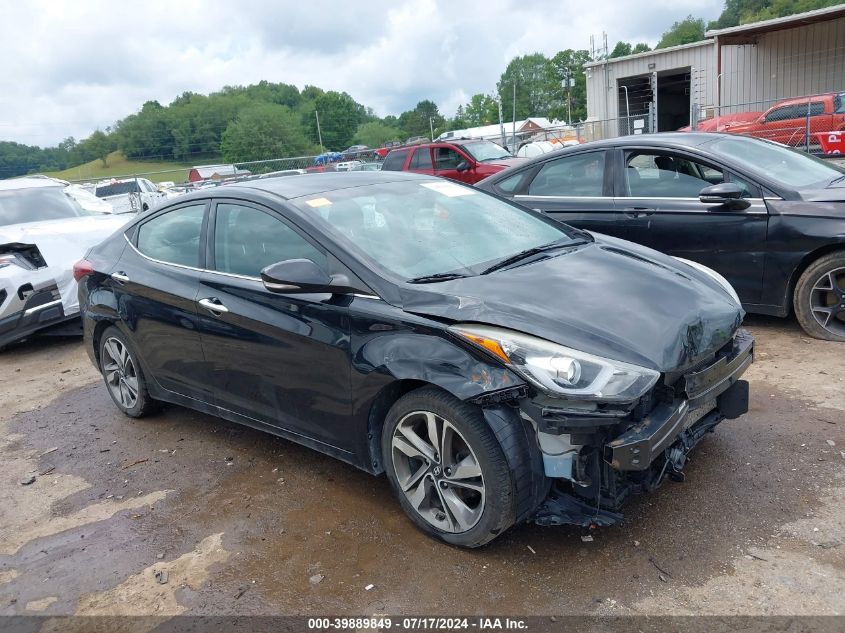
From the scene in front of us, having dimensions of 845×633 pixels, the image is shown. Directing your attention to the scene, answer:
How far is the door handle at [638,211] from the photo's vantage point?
5641 mm

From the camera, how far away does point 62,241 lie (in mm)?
7391

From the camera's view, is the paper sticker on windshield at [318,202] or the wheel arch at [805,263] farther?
the wheel arch at [805,263]

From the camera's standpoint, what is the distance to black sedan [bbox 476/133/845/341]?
4973 millimetres

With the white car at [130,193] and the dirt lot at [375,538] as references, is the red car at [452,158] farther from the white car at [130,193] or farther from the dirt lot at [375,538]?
the dirt lot at [375,538]

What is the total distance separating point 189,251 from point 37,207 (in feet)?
17.7

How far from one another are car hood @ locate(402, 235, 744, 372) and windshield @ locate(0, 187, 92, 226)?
691 cm

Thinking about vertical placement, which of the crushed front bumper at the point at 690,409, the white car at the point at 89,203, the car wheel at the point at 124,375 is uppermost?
the white car at the point at 89,203

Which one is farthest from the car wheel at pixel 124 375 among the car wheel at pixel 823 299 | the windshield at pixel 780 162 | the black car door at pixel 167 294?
the car wheel at pixel 823 299

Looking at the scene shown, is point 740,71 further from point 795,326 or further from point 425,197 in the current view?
point 425,197

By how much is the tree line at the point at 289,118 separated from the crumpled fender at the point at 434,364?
34432mm

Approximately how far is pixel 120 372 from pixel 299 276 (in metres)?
2.45

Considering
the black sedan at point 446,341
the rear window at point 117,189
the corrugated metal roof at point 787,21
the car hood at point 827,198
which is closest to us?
the black sedan at point 446,341

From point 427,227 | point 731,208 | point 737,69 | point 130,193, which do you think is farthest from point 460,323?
point 737,69

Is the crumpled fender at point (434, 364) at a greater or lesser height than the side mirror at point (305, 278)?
lesser
